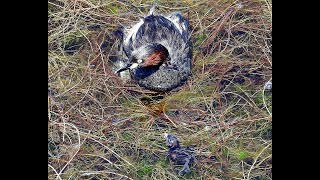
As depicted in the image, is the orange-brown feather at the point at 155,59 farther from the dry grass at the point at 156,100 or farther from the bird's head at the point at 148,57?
the dry grass at the point at 156,100

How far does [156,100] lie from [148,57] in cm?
24

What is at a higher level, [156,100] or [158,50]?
[158,50]

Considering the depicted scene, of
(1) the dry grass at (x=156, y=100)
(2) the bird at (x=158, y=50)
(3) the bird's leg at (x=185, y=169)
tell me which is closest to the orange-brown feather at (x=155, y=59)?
(2) the bird at (x=158, y=50)

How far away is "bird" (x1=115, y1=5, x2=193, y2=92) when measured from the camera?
3496 mm

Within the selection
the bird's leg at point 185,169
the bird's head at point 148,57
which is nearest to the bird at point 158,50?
the bird's head at point 148,57

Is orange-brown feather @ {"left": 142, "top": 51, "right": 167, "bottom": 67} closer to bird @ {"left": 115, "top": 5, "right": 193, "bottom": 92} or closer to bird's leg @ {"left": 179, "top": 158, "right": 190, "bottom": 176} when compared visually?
bird @ {"left": 115, "top": 5, "right": 193, "bottom": 92}

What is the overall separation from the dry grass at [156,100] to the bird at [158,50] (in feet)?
0.13

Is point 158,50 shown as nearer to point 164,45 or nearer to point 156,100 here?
point 164,45

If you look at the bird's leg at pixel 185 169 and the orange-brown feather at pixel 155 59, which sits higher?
the orange-brown feather at pixel 155 59

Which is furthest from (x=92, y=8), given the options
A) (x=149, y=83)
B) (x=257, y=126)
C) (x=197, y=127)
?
(x=257, y=126)

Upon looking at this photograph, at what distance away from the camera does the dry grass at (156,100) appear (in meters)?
3.53

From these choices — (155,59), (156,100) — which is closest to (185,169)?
(156,100)

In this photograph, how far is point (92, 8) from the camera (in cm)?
353

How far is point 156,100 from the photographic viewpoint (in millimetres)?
3537
